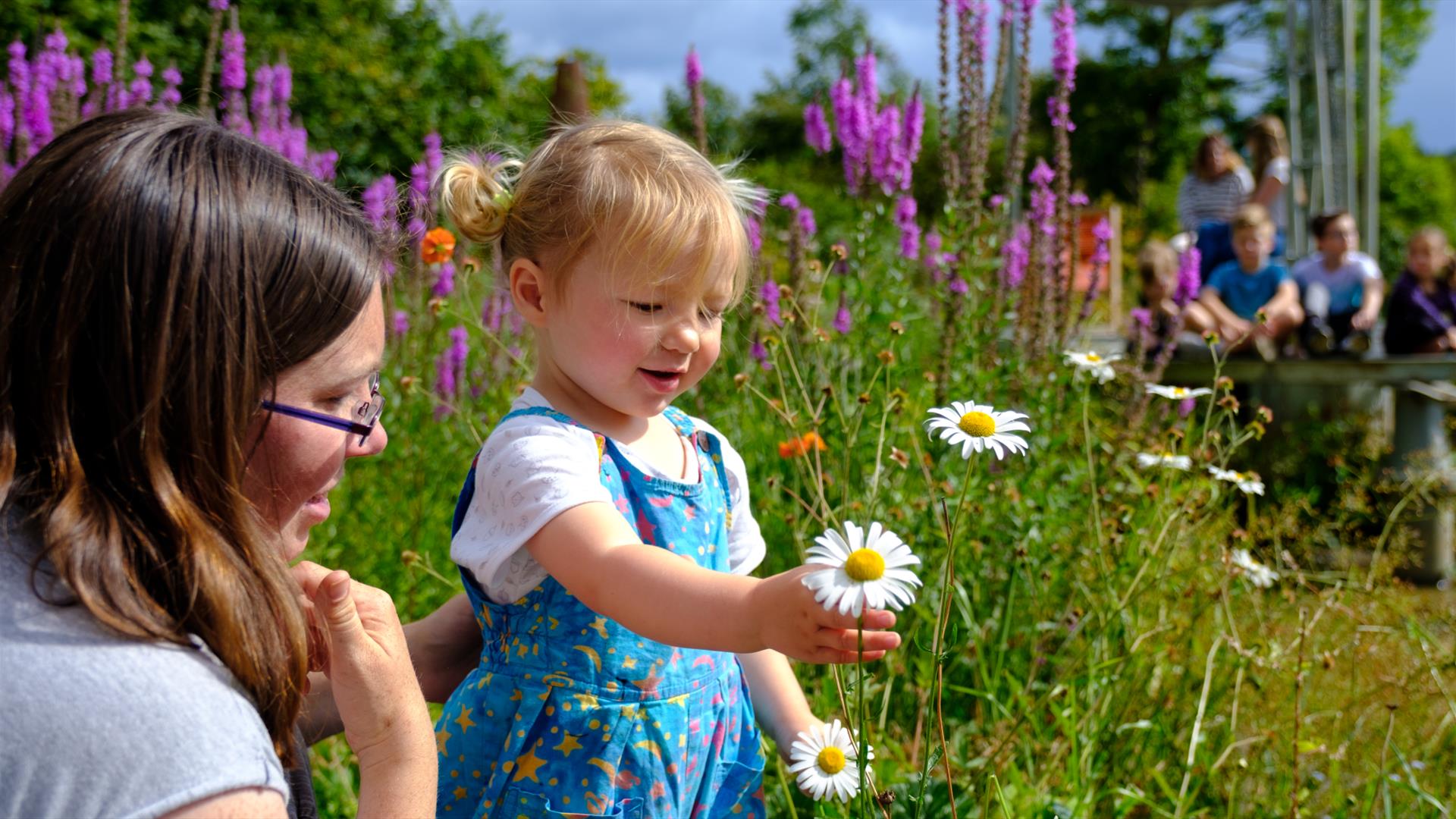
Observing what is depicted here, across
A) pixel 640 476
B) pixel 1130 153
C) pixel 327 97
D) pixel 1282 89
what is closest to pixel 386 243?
pixel 640 476

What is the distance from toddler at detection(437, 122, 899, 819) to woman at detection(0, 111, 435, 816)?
37cm

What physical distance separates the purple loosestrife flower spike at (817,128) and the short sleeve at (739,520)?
6.61ft

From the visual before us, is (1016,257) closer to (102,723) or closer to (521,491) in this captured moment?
(521,491)

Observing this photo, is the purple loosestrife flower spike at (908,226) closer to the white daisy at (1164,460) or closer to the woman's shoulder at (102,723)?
the white daisy at (1164,460)

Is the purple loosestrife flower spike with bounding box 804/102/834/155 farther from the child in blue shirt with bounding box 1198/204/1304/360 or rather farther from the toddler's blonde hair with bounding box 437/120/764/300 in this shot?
the child in blue shirt with bounding box 1198/204/1304/360

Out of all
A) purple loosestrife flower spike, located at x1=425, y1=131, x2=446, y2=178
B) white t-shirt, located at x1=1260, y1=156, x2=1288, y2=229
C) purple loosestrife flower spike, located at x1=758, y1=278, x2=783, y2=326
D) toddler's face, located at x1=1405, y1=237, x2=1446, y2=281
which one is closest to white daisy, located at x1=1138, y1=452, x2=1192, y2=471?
purple loosestrife flower spike, located at x1=758, y1=278, x2=783, y2=326

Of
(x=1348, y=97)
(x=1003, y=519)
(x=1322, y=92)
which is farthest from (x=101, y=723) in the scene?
(x=1348, y=97)

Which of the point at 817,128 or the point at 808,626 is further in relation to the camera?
the point at 817,128

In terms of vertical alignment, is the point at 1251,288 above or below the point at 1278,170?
below

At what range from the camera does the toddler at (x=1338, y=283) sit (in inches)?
269

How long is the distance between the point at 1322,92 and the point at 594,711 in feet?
29.5

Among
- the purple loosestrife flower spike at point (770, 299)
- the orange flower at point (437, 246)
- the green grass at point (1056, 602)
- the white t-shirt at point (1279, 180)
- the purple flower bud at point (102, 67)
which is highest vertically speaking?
the purple flower bud at point (102, 67)

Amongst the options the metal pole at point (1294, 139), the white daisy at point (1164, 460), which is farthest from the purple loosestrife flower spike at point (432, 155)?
the metal pole at point (1294, 139)

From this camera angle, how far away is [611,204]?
4.85 feet
